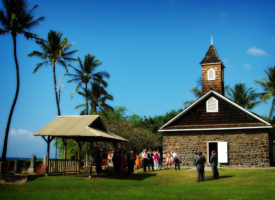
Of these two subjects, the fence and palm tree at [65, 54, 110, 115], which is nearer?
the fence

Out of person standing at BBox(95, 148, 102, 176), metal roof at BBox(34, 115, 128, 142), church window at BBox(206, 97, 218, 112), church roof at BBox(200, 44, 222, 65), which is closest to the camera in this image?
metal roof at BBox(34, 115, 128, 142)

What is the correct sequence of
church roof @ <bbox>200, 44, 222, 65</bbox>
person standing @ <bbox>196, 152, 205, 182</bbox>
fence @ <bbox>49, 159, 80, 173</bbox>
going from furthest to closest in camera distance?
church roof @ <bbox>200, 44, 222, 65</bbox> < fence @ <bbox>49, 159, 80, 173</bbox> < person standing @ <bbox>196, 152, 205, 182</bbox>

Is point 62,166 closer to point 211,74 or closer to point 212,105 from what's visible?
point 212,105

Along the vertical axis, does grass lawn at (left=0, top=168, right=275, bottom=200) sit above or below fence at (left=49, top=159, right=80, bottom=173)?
below

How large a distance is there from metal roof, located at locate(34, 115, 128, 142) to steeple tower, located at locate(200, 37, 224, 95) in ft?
38.6

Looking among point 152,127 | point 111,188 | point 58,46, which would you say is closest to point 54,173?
point 111,188

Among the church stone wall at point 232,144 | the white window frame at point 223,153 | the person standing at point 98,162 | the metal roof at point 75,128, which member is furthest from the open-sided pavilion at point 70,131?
the white window frame at point 223,153

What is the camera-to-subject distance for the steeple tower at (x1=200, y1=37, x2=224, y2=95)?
28672mm

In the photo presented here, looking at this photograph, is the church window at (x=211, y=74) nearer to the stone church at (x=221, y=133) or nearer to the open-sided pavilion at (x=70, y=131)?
the stone church at (x=221, y=133)

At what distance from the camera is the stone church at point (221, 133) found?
2503 centimetres

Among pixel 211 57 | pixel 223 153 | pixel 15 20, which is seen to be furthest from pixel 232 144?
pixel 15 20

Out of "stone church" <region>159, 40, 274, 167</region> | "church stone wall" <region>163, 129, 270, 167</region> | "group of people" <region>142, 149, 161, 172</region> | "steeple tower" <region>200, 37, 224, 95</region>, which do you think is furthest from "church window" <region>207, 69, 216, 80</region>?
"group of people" <region>142, 149, 161, 172</region>

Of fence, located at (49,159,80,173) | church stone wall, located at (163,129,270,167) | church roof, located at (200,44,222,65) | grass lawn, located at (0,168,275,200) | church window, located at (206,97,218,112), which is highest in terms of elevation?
church roof, located at (200,44,222,65)

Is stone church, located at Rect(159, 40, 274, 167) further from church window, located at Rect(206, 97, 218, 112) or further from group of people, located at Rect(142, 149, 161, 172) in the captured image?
group of people, located at Rect(142, 149, 161, 172)
